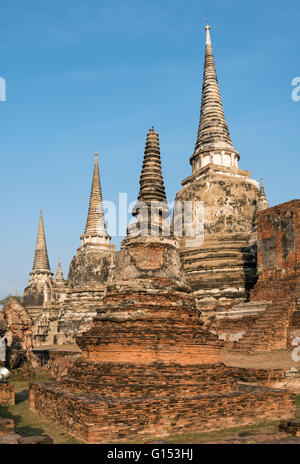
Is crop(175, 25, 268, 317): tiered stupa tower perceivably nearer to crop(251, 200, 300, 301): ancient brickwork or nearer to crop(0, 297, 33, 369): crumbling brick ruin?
crop(251, 200, 300, 301): ancient brickwork

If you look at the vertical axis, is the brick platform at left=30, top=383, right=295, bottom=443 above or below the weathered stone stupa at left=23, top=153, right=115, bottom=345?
below

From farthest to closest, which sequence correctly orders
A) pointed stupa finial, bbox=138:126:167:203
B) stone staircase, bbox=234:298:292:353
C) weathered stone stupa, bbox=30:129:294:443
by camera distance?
stone staircase, bbox=234:298:292:353 → pointed stupa finial, bbox=138:126:167:203 → weathered stone stupa, bbox=30:129:294:443

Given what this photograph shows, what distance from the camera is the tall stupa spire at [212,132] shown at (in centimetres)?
2780

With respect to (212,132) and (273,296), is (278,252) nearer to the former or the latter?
(273,296)

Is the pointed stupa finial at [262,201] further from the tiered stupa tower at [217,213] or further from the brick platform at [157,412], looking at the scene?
the brick platform at [157,412]

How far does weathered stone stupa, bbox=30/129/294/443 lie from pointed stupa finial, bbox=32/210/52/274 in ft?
121

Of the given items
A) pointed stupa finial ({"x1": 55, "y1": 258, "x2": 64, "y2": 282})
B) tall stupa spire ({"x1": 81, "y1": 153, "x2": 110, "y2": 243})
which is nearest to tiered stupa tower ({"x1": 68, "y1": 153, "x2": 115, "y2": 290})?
tall stupa spire ({"x1": 81, "y1": 153, "x2": 110, "y2": 243})

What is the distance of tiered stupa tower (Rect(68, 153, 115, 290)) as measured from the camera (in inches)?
1313

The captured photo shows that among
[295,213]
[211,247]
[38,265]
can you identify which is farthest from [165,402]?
[38,265]

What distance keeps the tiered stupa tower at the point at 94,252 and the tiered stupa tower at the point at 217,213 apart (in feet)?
29.8

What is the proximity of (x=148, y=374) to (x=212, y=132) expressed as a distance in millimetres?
21821

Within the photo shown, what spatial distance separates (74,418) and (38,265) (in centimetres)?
4041
